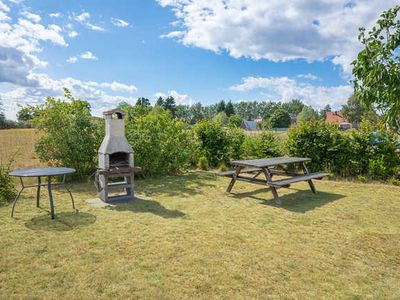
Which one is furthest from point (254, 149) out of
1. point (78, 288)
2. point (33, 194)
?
point (78, 288)

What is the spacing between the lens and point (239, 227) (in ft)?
14.8

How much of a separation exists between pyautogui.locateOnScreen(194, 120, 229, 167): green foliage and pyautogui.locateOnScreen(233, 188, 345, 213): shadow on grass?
3.76 metres

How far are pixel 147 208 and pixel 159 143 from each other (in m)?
3.52

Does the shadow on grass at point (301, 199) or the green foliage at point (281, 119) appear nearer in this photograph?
the shadow on grass at point (301, 199)

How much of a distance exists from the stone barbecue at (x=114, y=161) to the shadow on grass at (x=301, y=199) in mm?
2447

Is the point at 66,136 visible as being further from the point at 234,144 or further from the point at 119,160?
the point at 234,144

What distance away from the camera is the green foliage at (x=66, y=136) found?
7.79m

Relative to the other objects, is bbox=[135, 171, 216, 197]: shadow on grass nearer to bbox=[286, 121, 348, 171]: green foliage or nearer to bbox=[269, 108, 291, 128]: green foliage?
bbox=[286, 121, 348, 171]: green foliage

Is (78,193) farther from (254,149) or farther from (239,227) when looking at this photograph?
(254,149)

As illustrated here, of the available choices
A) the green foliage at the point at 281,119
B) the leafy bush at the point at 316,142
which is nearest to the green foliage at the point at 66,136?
the leafy bush at the point at 316,142

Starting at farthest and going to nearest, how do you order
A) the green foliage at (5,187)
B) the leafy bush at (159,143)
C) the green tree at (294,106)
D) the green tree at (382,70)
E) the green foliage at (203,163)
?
the green tree at (294,106)
the green foliage at (203,163)
the leafy bush at (159,143)
the green foliage at (5,187)
the green tree at (382,70)

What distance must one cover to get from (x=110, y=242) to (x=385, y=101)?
3641 mm

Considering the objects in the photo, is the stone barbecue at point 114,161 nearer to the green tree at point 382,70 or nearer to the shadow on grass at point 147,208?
the shadow on grass at point 147,208

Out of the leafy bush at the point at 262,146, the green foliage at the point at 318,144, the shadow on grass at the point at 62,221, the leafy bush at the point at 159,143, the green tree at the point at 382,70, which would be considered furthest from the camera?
the leafy bush at the point at 262,146
